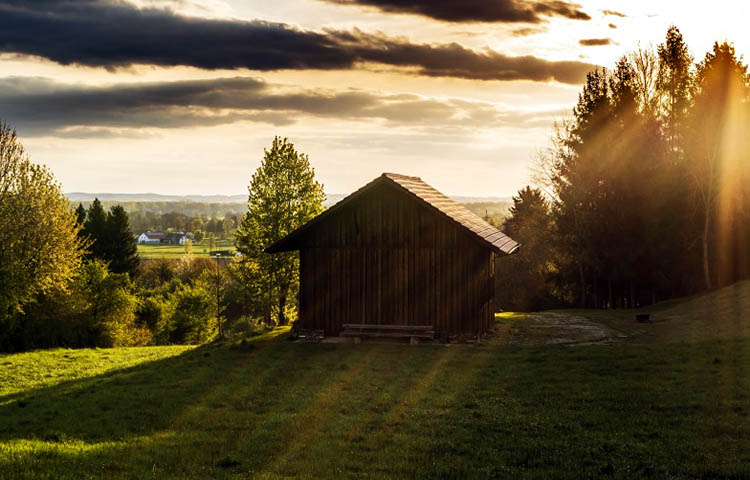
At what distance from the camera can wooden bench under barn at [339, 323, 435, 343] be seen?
83.9 ft

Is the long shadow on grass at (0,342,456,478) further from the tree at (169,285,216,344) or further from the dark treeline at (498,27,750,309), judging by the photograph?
the tree at (169,285,216,344)

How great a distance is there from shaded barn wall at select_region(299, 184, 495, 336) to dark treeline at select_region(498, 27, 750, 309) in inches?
1014

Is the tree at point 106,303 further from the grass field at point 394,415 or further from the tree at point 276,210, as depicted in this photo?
the grass field at point 394,415

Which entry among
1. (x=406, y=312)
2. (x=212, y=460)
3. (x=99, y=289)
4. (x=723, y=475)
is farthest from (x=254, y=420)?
(x=99, y=289)

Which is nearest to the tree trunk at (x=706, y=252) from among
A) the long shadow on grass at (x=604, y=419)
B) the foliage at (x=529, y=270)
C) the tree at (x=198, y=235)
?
the foliage at (x=529, y=270)

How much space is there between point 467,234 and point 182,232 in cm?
17694

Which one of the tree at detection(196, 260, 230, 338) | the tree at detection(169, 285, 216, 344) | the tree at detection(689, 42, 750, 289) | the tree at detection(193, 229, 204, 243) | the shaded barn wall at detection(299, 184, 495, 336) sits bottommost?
the tree at detection(169, 285, 216, 344)

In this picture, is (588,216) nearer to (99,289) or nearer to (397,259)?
(397,259)

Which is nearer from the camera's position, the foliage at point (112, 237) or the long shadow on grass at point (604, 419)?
the long shadow on grass at point (604, 419)

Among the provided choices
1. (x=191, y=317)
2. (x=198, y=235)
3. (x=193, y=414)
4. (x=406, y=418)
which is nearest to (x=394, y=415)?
(x=406, y=418)

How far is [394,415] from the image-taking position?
1412cm

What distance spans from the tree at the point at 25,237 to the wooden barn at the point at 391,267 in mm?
17192

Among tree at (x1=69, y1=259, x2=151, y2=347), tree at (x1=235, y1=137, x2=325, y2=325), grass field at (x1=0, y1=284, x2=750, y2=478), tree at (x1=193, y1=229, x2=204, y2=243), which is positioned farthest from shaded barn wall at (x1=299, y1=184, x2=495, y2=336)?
tree at (x1=193, y1=229, x2=204, y2=243)

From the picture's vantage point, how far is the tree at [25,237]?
34.7 metres
